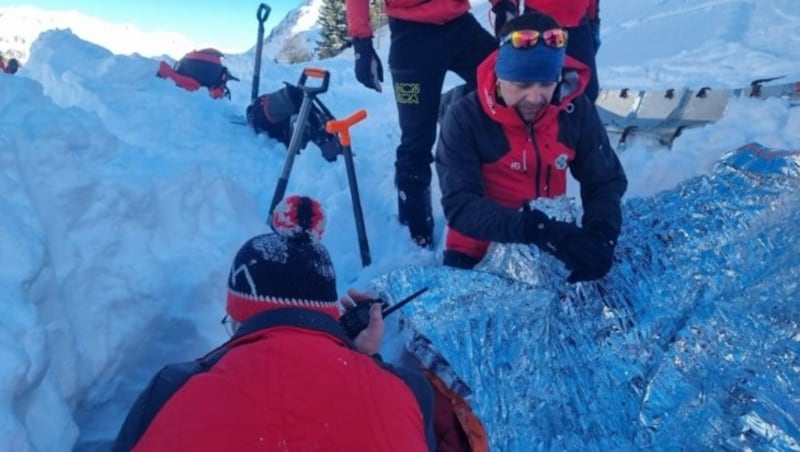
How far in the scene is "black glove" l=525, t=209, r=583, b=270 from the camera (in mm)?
2227

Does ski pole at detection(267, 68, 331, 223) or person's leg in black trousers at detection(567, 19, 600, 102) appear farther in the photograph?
ski pole at detection(267, 68, 331, 223)

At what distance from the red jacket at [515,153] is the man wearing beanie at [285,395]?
120 centimetres

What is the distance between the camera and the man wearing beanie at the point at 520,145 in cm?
255

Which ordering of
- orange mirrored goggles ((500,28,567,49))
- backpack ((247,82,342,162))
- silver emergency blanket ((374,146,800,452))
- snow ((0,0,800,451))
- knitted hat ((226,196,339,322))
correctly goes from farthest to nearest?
backpack ((247,82,342,162)) < orange mirrored goggles ((500,28,567,49)) < silver emergency blanket ((374,146,800,452)) < snow ((0,0,800,451)) < knitted hat ((226,196,339,322))

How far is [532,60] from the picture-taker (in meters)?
2.54

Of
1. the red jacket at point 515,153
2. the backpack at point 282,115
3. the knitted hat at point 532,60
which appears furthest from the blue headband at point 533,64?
the backpack at point 282,115

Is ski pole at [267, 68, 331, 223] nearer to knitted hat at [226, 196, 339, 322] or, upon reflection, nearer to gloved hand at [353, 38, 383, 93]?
gloved hand at [353, 38, 383, 93]

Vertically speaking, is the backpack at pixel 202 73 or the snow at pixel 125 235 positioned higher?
the snow at pixel 125 235

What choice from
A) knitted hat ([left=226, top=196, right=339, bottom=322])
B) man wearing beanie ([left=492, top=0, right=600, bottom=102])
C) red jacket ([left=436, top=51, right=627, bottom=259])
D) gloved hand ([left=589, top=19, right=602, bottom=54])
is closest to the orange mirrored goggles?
red jacket ([left=436, top=51, right=627, bottom=259])

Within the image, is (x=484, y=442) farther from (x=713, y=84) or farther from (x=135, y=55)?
(x=713, y=84)

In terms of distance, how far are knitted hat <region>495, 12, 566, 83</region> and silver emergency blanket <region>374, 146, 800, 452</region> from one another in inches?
23.9

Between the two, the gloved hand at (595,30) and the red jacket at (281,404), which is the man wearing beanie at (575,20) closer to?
the gloved hand at (595,30)

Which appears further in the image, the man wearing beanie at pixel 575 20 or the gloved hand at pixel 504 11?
the gloved hand at pixel 504 11

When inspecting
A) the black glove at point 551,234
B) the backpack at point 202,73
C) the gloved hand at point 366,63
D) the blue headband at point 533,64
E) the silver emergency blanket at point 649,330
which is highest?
the blue headband at point 533,64
